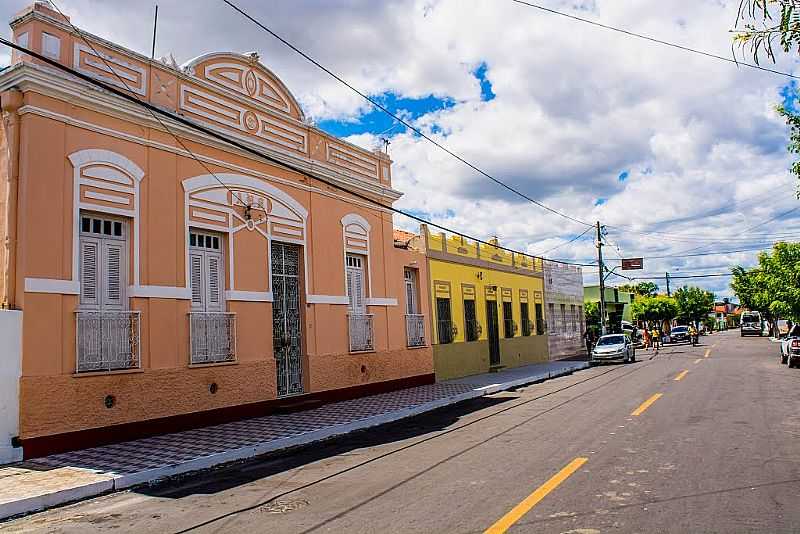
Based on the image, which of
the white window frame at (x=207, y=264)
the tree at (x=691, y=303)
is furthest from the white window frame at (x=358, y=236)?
the tree at (x=691, y=303)

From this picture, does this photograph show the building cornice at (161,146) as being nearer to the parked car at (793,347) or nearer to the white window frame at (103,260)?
the white window frame at (103,260)

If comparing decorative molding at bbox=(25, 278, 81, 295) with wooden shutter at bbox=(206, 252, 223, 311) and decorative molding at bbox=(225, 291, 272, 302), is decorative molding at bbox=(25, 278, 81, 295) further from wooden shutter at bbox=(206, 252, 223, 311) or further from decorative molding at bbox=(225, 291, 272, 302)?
decorative molding at bbox=(225, 291, 272, 302)

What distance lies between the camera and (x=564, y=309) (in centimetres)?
3625

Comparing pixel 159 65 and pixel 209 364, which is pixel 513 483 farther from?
pixel 159 65

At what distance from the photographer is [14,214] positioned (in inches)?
386

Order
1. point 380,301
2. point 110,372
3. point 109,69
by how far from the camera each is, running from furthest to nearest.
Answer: point 380,301
point 109,69
point 110,372

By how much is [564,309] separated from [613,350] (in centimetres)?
751

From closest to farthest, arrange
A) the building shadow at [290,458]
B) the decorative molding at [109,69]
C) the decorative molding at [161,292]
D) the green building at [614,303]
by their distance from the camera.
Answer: the building shadow at [290,458], the decorative molding at [109,69], the decorative molding at [161,292], the green building at [614,303]

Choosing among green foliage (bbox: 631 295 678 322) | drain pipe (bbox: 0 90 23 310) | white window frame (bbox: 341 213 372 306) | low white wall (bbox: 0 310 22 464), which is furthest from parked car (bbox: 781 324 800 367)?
green foliage (bbox: 631 295 678 322)

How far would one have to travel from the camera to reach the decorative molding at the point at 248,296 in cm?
1323

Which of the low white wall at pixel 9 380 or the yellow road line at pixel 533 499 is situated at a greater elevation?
the low white wall at pixel 9 380

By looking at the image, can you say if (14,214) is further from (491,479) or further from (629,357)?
(629,357)

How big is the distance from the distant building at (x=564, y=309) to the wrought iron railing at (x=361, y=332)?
17.0 m

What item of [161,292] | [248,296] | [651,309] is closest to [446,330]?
[248,296]
